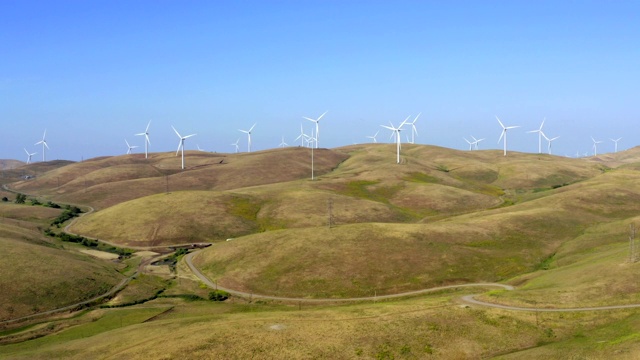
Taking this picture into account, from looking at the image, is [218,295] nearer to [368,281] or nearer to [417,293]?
[368,281]

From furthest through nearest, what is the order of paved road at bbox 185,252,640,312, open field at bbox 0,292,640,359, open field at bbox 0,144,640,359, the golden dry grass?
1. the golden dry grass
2. paved road at bbox 185,252,640,312
3. open field at bbox 0,144,640,359
4. open field at bbox 0,292,640,359

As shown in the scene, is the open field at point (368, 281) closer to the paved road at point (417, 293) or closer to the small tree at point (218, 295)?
the paved road at point (417, 293)

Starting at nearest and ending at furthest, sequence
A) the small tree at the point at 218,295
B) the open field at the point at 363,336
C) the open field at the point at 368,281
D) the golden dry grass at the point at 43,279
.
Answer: the open field at the point at 363,336
the open field at the point at 368,281
the golden dry grass at the point at 43,279
the small tree at the point at 218,295

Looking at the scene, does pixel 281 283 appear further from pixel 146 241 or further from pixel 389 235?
pixel 146 241

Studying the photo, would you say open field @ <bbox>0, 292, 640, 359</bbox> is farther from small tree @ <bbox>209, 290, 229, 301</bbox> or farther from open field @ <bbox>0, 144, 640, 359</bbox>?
small tree @ <bbox>209, 290, 229, 301</bbox>

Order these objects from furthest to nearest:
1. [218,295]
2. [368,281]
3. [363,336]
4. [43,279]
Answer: [368,281] < [218,295] < [43,279] < [363,336]

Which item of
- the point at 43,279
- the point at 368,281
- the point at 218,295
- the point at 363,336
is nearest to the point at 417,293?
the point at 368,281

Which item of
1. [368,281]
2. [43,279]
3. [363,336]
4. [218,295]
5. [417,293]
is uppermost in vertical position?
[363,336]

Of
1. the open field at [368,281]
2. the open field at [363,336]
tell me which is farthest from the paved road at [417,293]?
the open field at [363,336]

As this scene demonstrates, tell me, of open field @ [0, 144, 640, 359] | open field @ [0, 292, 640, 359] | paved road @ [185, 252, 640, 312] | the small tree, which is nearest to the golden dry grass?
open field @ [0, 144, 640, 359]

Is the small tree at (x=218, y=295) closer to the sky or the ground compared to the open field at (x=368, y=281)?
closer to the ground

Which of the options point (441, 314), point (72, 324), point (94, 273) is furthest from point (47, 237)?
point (441, 314)
